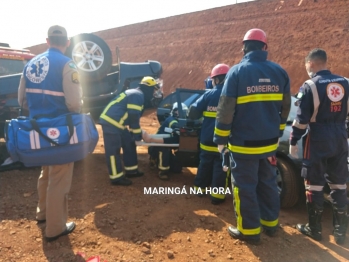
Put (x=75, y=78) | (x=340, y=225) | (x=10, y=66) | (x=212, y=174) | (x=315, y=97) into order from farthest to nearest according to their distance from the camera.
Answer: (x=10, y=66)
(x=212, y=174)
(x=340, y=225)
(x=315, y=97)
(x=75, y=78)

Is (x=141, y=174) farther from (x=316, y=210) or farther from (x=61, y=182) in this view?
(x=316, y=210)

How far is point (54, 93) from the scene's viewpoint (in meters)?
2.92

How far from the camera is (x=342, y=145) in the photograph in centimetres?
311

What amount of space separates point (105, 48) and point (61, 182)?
449cm

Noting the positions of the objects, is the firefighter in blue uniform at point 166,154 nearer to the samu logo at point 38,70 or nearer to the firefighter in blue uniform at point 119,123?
the firefighter in blue uniform at point 119,123

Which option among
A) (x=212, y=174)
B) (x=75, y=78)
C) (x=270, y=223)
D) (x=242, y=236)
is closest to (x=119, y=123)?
(x=212, y=174)

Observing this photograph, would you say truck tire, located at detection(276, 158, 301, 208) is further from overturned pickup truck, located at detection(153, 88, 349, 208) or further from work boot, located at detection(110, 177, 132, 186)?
work boot, located at detection(110, 177, 132, 186)

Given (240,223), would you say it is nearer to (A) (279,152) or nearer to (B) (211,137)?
(A) (279,152)

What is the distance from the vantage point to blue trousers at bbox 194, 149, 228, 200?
4.02 metres

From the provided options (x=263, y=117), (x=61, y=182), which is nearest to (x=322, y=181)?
(x=263, y=117)

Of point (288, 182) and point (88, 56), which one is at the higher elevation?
point (88, 56)

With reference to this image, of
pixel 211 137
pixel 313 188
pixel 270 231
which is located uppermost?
pixel 211 137

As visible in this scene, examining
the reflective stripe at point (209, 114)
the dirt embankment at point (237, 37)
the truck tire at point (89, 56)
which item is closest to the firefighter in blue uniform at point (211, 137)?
the reflective stripe at point (209, 114)

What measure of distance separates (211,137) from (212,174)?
1.78 ft
